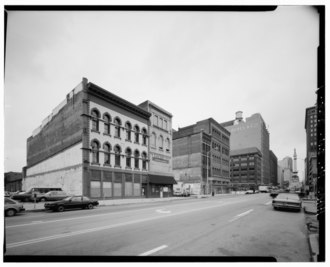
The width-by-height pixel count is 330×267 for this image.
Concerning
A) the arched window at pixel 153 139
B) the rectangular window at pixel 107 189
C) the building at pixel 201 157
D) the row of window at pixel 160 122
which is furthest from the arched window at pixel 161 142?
the building at pixel 201 157

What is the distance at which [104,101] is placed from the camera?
2828 centimetres

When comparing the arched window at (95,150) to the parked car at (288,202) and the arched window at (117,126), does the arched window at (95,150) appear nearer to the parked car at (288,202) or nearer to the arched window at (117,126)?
the arched window at (117,126)

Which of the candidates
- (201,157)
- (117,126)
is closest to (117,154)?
(117,126)

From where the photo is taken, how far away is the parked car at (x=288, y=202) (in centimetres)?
1576

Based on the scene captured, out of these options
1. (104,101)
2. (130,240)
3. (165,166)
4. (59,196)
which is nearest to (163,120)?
(165,166)

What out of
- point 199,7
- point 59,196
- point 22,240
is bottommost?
point 59,196

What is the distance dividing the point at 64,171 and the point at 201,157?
35.3 metres

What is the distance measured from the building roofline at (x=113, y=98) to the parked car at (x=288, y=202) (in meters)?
22.7

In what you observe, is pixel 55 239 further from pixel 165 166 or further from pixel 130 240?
pixel 165 166

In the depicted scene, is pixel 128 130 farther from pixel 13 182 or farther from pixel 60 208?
pixel 13 182

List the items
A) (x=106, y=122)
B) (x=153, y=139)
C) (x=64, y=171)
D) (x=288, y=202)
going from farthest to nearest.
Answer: (x=153, y=139) < (x=64, y=171) < (x=106, y=122) < (x=288, y=202)

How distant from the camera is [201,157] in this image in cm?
5506

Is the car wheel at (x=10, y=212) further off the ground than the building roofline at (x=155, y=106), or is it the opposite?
the building roofline at (x=155, y=106)
